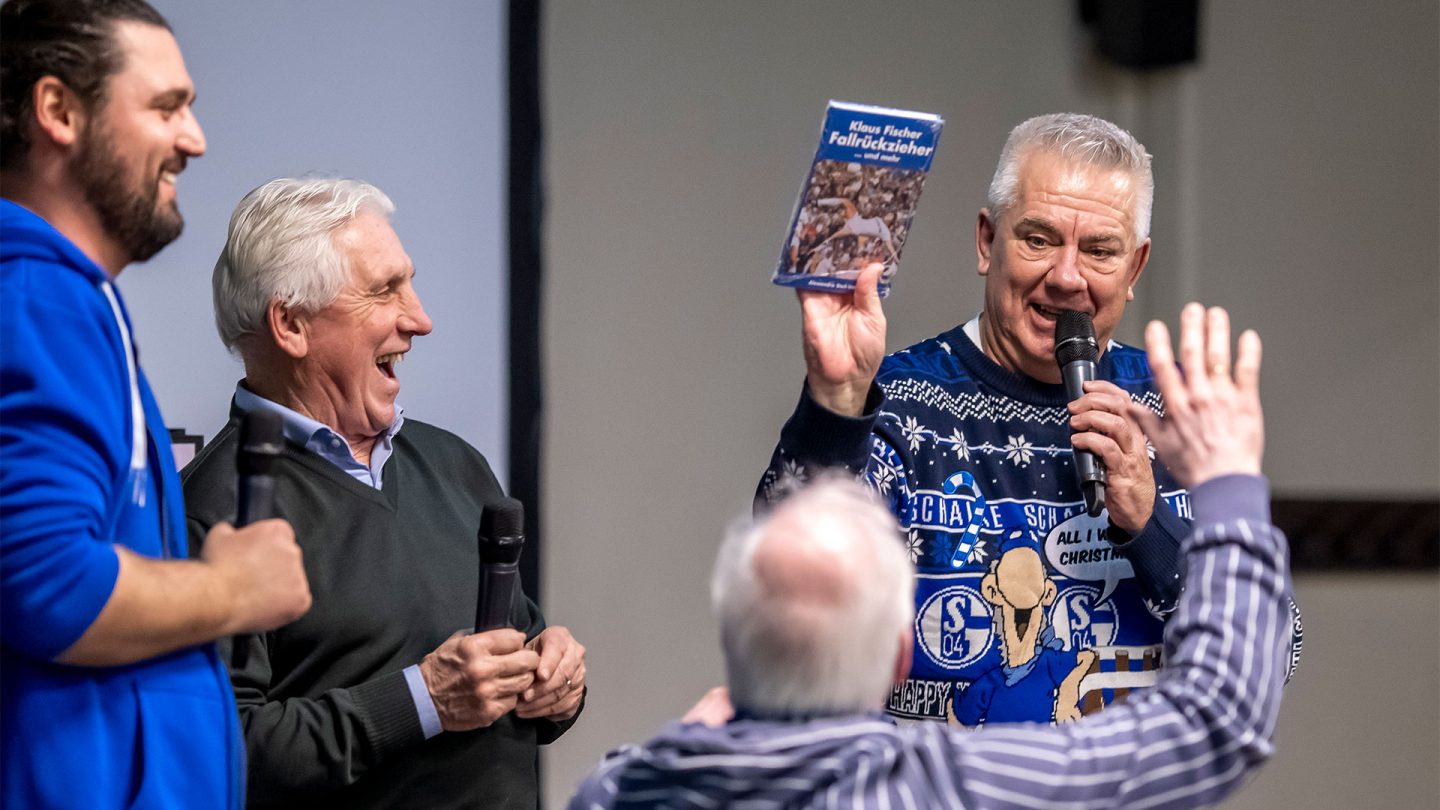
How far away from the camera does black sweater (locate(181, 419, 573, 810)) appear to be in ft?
6.28

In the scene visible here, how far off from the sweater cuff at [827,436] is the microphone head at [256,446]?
60 cm

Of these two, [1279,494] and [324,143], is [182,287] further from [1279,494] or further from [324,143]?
[1279,494]

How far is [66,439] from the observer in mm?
1348

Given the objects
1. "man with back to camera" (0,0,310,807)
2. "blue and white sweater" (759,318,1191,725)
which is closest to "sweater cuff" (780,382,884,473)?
"blue and white sweater" (759,318,1191,725)

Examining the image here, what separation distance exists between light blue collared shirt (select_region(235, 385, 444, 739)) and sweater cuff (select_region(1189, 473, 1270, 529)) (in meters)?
1.10

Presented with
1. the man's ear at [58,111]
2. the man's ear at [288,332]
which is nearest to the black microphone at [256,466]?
the man's ear at [58,111]

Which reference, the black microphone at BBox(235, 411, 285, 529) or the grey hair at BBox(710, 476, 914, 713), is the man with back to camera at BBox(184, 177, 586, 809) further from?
the grey hair at BBox(710, 476, 914, 713)

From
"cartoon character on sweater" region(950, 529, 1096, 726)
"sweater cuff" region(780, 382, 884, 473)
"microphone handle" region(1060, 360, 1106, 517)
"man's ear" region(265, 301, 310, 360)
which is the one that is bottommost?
"cartoon character on sweater" region(950, 529, 1096, 726)

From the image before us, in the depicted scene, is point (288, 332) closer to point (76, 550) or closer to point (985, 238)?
point (76, 550)

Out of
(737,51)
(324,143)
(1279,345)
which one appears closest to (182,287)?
(324,143)

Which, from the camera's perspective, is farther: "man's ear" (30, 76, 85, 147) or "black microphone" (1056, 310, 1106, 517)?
"black microphone" (1056, 310, 1106, 517)

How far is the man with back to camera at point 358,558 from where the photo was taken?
6.40 feet

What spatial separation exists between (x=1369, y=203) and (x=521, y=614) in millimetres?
3032

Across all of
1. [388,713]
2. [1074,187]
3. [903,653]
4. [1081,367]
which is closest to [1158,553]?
[1081,367]
